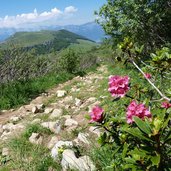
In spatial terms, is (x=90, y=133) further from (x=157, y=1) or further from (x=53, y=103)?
(x=157, y=1)

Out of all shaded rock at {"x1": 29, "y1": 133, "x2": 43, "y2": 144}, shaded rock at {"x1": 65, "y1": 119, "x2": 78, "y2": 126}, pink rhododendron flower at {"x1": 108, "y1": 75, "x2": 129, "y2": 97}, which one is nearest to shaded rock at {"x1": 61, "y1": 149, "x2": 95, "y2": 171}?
shaded rock at {"x1": 29, "y1": 133, "x2": 43, "y2": 144}

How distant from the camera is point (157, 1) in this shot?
63.3 ft

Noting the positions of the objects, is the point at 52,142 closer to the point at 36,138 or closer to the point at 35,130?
the point at 36,138

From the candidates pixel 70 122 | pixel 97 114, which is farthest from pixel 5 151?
pixel 97 114

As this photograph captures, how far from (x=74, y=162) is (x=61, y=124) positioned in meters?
2.56

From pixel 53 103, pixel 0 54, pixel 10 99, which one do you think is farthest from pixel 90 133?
pixel 0 54

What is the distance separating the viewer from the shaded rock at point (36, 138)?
737 cm

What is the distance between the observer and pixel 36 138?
24.5 feet

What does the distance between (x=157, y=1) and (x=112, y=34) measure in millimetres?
3917

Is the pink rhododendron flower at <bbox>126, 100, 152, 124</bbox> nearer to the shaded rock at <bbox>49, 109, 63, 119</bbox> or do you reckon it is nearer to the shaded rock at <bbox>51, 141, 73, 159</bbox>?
the shaded rock at <bbox>51, 141, 73, 159</bbox>

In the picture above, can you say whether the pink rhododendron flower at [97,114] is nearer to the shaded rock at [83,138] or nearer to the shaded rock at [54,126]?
the shaded rock at [83,138]

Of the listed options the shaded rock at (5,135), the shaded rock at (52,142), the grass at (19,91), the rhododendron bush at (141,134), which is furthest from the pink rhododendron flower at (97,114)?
the grass at (19,91)

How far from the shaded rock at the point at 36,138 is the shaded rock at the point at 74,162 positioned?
58.6 inches

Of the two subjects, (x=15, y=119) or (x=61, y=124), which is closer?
(x=61, y=124)
